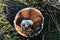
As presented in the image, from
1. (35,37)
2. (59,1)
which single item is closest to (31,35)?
(35,37)

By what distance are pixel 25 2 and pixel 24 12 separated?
0.35 m

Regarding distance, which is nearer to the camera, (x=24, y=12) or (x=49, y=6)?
(x=24, y=12)

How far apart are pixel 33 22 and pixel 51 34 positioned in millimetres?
389

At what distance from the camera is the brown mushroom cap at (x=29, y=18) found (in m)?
3.93

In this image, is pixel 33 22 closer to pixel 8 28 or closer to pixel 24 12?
pixel 24 12

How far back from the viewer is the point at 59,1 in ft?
14.7

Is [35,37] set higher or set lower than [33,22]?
lower

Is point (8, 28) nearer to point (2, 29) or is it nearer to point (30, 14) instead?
point (2, 29)

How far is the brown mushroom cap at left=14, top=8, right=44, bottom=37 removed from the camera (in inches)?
155

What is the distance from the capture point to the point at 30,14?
13.1 feet

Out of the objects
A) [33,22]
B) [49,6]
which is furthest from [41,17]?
[49,6]

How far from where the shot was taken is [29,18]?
3.97 metres

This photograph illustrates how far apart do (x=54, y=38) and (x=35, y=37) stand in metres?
0.30

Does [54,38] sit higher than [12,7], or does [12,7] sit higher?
[12,7]
